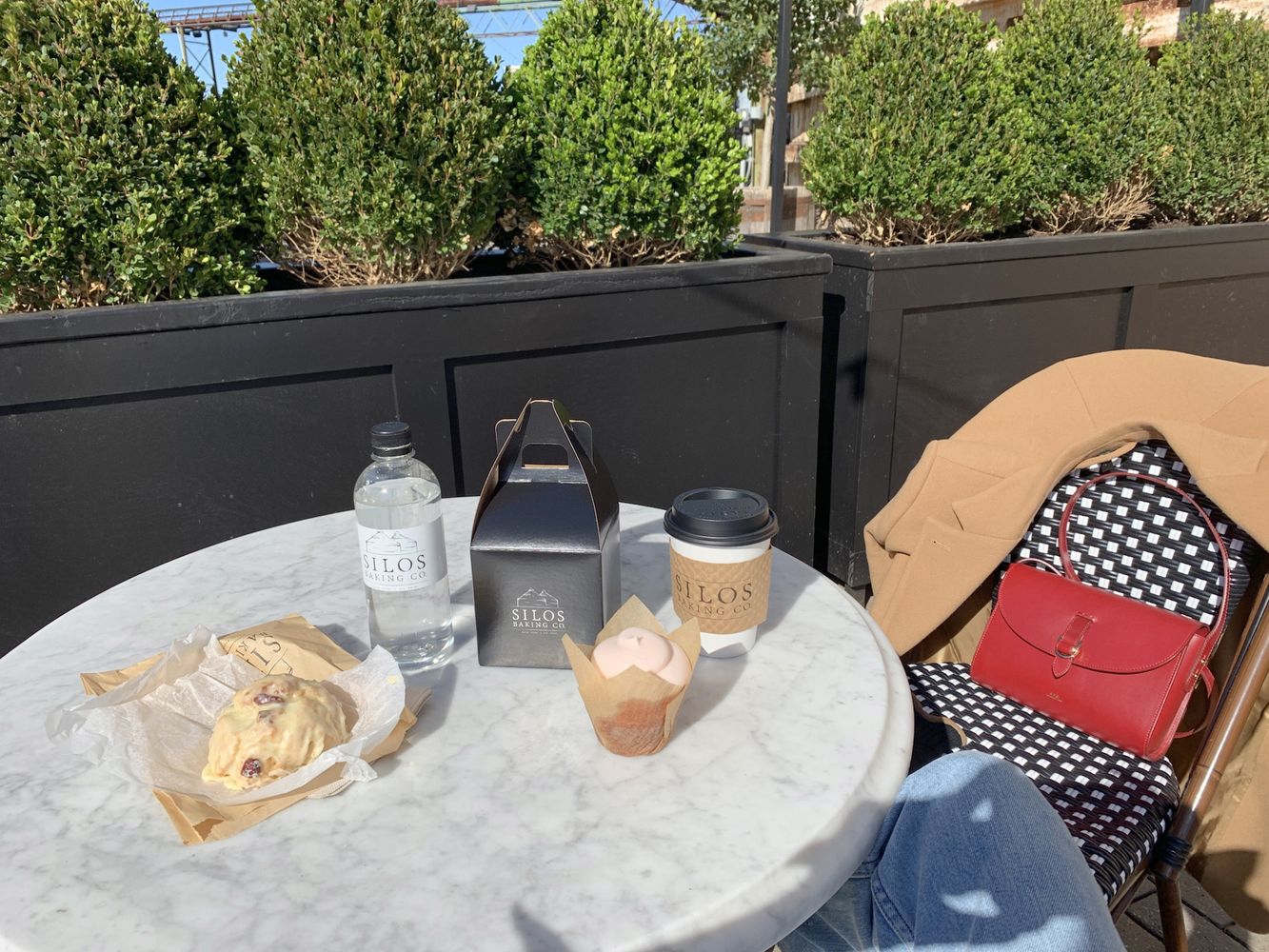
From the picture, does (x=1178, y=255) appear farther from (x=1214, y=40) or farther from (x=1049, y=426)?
(x=1049, y=426)

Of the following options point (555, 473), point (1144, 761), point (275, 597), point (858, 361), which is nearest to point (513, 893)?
point (555, 473)

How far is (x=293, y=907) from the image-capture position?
781mm

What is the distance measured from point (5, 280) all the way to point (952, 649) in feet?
7.68

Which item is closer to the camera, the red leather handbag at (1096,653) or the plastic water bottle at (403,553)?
the plastic water bottle at (403,553)

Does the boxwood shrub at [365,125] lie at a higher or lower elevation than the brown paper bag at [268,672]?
higher

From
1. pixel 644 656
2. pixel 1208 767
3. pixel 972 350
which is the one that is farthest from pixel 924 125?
pixel 644 656

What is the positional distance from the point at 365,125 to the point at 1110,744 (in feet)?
7.18

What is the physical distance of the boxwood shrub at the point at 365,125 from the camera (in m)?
2.31

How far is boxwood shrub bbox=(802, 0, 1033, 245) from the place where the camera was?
3.05 m

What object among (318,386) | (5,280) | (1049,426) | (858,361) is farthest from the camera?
(858,361)

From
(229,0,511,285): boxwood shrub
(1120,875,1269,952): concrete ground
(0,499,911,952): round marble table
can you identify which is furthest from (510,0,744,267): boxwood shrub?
(1120,875,1269,952): concrete ground

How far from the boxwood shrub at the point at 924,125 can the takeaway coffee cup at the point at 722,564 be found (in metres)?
2.33

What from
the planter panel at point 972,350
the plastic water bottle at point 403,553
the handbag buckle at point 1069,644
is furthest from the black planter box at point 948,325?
the plastic water bottle at point 403,553

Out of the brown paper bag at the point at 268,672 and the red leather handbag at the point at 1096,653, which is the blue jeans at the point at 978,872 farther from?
the red leather handbag at the point at 1096,653
